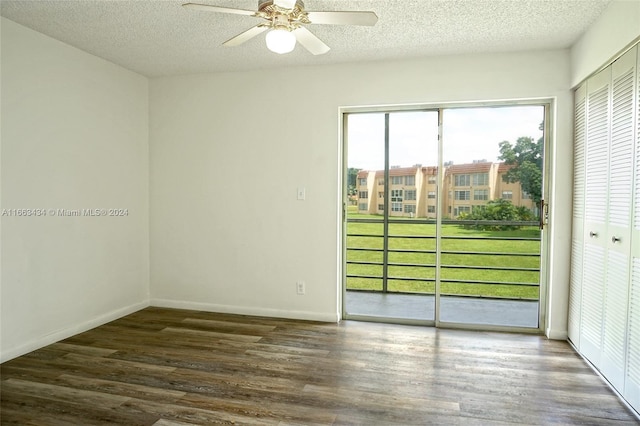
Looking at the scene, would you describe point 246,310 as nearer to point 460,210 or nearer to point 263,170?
point 263,170

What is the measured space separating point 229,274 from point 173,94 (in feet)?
6.63

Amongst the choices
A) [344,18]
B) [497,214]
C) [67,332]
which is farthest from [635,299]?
[67,332]

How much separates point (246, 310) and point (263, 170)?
1.46 metres

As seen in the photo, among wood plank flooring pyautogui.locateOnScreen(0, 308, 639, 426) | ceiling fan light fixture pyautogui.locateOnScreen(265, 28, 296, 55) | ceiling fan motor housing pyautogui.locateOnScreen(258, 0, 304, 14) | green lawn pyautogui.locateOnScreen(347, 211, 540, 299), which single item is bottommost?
wood plank flooring pyautogui.locateOnScreen(0, 308, 639, 426)

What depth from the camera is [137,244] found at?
13.5ft

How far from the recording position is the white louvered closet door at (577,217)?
118 inches

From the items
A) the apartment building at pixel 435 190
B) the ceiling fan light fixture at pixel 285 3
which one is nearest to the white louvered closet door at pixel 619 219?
the apartment building at pixel 435 190

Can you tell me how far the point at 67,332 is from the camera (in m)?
3.29

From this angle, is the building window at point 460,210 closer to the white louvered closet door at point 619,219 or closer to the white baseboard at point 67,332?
the white louvered closet door at point 619,219

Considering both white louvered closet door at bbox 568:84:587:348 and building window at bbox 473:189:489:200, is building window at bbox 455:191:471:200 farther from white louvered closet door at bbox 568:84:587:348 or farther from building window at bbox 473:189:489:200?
white louvered closet door at bbox 568:84:587:348

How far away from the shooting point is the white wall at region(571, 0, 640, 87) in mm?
2205

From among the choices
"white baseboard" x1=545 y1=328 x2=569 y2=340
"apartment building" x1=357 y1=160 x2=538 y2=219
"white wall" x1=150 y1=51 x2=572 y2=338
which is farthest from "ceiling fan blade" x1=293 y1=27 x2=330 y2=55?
"white baseboard" x1=545 y1=328 x2=569 y2=340

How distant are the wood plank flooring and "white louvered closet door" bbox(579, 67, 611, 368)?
0.89 ft

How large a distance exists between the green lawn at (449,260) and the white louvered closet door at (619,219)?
1.03 metres
